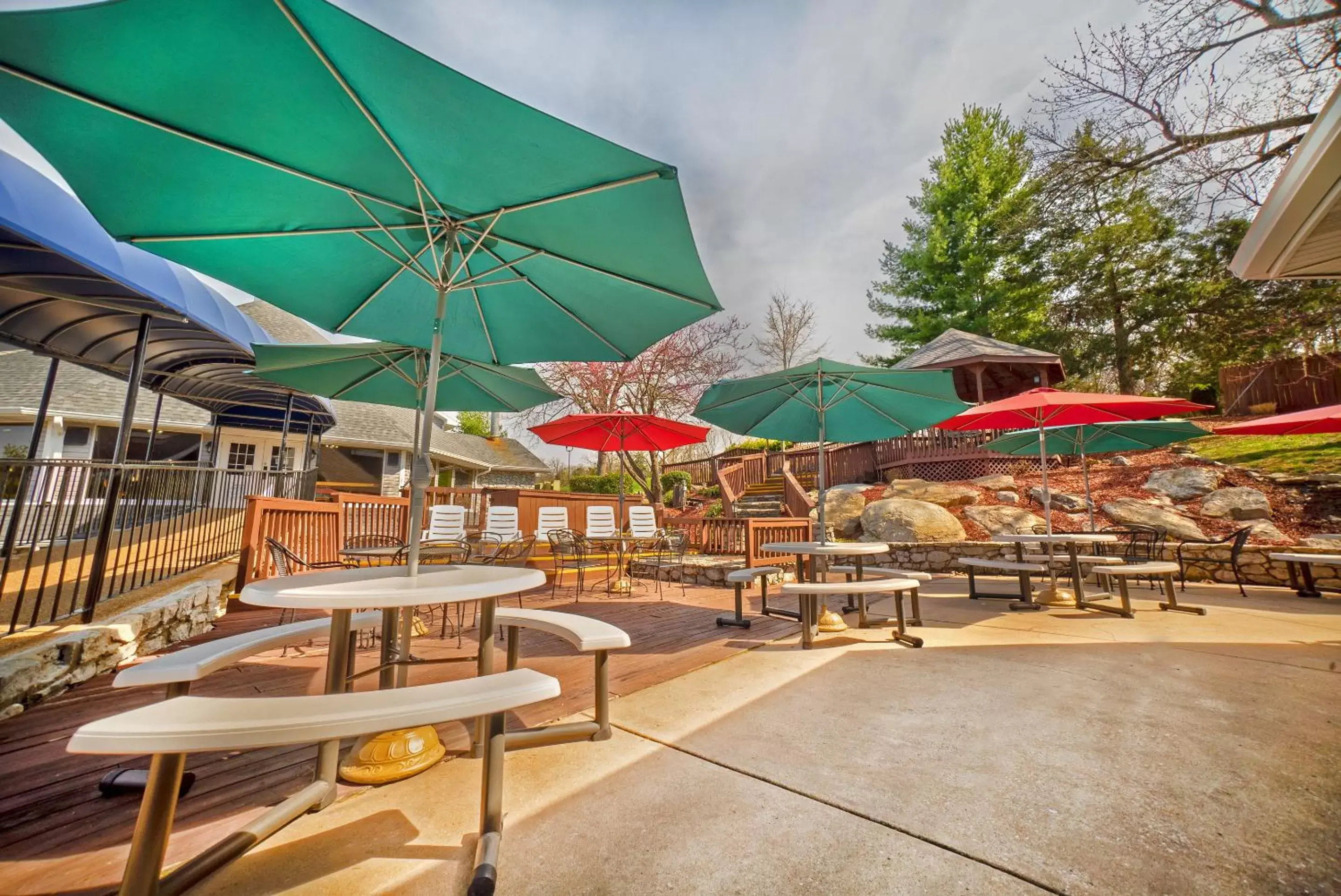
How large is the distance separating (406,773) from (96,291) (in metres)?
6.26

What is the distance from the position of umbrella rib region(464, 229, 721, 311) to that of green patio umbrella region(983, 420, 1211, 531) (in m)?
7.00

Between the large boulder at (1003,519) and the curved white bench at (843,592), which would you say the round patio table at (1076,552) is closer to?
the curved white bench at (843,592)

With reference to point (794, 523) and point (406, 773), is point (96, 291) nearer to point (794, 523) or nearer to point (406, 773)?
point (406, 773)

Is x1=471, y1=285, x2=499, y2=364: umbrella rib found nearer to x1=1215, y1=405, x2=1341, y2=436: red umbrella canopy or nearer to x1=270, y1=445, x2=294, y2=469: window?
x1=1215, y1=405, x2=1341, y2=436: red umbrella canopy

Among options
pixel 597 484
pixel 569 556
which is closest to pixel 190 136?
pixel 569 556

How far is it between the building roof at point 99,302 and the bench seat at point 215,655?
356 centimetres

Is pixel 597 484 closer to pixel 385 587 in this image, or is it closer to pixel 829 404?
pixel 829 404

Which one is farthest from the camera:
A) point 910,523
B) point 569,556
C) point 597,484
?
point 597,484

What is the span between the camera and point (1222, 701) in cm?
300

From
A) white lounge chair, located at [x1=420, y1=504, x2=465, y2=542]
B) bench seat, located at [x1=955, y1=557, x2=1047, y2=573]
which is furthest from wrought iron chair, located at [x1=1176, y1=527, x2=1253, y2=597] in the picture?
white lounge chair, located at [x1=420, y1=504, x2=465, y2=542]

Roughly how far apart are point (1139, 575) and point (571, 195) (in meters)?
7.14

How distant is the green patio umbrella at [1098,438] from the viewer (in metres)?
Result: 7.69

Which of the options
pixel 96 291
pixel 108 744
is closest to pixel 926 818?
pixel 108 744

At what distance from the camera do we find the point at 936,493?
37.4 feet
